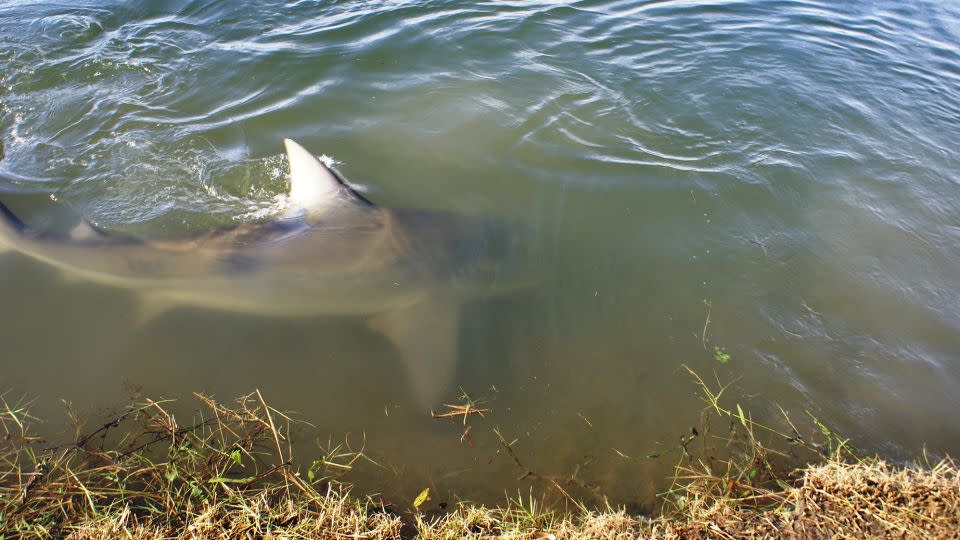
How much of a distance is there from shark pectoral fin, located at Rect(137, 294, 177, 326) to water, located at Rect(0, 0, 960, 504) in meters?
0.10

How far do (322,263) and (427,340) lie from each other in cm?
108

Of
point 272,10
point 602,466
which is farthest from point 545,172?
point 272,10

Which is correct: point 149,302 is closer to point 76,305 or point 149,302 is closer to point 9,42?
point 76,305

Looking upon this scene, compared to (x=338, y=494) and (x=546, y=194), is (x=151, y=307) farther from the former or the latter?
(x=546, y=194)

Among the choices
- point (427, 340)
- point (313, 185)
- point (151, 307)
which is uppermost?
point (313, 185)

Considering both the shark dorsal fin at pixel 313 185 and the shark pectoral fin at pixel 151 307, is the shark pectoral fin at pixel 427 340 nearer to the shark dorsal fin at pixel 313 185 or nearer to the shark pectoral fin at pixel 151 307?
the shark dorsal fin at pixel 313 185

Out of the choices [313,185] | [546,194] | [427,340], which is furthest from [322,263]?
[546,194]

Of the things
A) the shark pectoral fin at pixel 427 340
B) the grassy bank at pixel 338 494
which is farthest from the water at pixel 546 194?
the grassy bank at pixel 338 494

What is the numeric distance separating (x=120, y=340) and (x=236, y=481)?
1.62m

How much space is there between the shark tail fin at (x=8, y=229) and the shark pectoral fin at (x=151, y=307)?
1.12 meters

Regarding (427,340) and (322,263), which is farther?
(322,263)

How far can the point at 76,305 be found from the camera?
372 centimetres

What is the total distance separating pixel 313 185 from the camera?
14.7 feet

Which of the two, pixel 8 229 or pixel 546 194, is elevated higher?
pixel 8 229
